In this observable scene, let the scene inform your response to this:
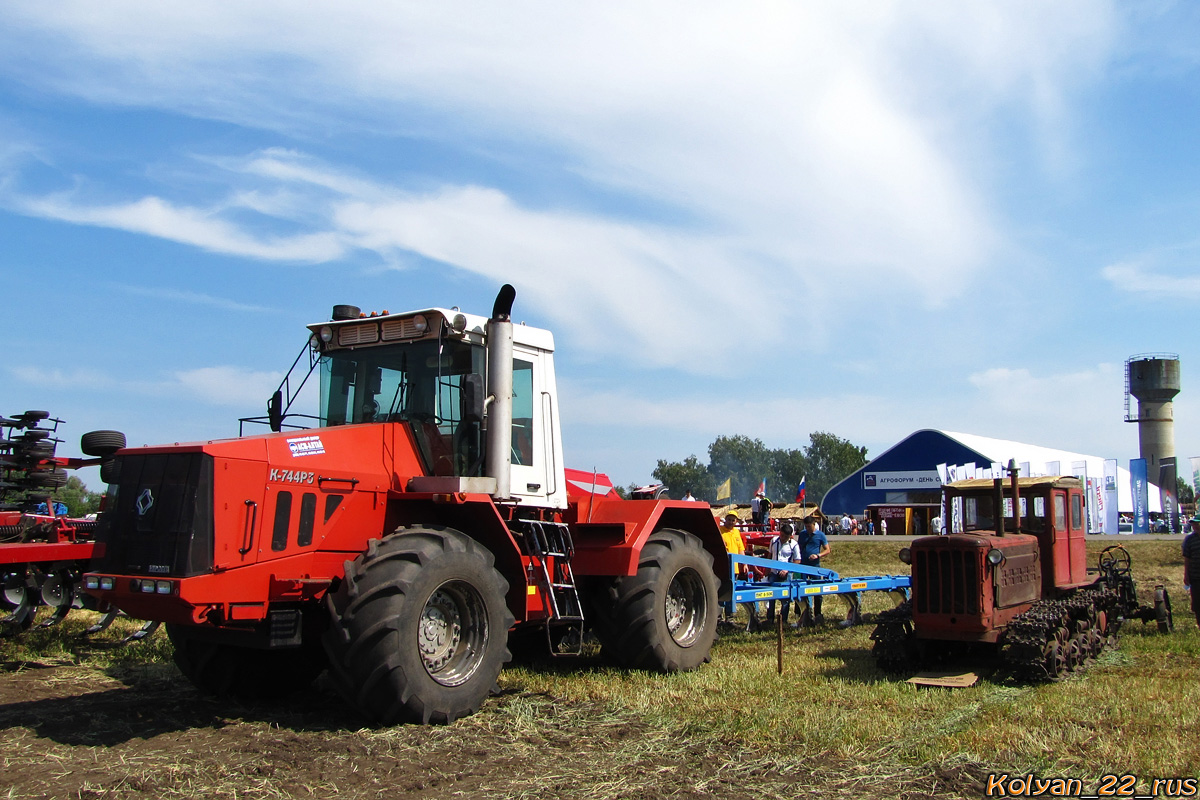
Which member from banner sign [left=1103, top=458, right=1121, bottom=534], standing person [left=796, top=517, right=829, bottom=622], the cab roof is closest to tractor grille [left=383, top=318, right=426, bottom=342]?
the cab roof

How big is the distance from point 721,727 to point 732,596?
3.78 meters

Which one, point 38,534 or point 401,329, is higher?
point 401,329

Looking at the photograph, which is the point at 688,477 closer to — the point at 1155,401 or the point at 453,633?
the point at 1155,401

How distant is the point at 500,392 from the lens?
7.98 m

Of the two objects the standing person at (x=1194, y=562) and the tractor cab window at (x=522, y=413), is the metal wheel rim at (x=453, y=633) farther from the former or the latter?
the standing person at (x=1194, y=562)

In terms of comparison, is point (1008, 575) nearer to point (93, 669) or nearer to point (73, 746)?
point (73, 746)

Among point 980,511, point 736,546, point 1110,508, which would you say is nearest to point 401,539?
point 980,511

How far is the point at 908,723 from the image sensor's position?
22.7ft

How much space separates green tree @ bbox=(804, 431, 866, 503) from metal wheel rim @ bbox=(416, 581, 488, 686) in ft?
372

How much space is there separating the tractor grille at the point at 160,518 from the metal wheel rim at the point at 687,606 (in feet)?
16.1

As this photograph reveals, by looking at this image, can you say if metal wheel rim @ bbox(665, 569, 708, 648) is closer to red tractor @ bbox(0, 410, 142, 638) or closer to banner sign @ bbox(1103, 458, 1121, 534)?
red tractor @ bbox(0, 410, 142, 638)

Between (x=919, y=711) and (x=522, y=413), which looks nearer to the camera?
(x=919, y=711)

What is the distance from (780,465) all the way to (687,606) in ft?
385

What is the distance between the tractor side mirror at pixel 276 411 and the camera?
27.3 ft
